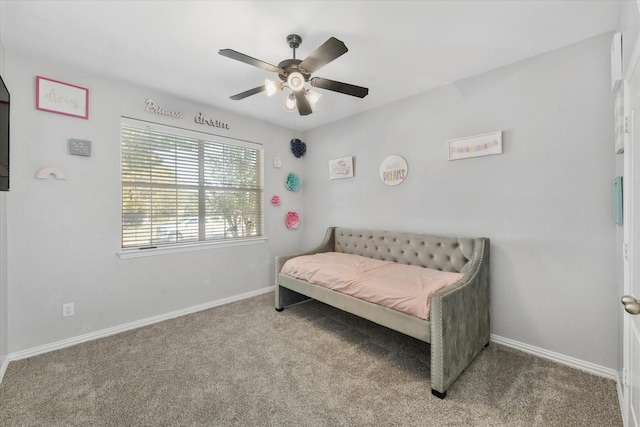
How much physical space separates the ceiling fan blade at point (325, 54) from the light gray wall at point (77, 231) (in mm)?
1970

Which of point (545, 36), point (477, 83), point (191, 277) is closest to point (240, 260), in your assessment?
point (191, 277)

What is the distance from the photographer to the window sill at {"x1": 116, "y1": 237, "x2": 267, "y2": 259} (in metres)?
2.74

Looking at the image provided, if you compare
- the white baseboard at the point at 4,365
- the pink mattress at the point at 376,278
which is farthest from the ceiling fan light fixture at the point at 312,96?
the white baseboard at the point at 4,365

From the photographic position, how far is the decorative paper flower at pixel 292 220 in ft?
13.6

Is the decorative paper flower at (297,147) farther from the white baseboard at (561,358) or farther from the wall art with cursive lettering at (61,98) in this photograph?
the white baseboard at (561,358)

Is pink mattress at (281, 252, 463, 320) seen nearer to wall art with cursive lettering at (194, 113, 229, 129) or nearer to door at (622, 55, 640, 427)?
door at (622, 55, 640, 427)

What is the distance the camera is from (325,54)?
5.59ft

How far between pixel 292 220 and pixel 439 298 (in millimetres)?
2760

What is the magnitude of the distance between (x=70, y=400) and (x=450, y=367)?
2.51 metres

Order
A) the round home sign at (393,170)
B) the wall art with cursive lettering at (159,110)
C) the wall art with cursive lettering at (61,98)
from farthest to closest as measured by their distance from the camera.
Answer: the round home sign at (393,170), the wall art with cursive lettering at (159,110), the wall art with cursive lettering at (61,98)

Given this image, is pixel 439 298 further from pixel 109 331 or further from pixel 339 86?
pixel 109 331

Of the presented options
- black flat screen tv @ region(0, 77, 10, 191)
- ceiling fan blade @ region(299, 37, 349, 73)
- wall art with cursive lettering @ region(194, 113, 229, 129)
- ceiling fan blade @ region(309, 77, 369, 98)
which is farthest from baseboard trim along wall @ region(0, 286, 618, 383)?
ceiling fan blade @ region(299, 37, 349, 73)

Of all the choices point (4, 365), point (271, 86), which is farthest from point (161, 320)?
point (271, 86)

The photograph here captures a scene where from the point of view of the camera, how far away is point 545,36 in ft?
6.49
